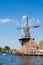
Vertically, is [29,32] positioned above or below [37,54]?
above

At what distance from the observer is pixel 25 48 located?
174125 millimetres

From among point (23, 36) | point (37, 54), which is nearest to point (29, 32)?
point (23, 36)

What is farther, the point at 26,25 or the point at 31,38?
the point at 26,25

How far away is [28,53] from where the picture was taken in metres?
174

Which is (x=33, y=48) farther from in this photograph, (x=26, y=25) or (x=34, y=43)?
(x=26, y=25)

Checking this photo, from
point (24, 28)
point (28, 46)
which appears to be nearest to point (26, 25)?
point (24, 28)

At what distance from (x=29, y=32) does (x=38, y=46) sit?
13738 mm

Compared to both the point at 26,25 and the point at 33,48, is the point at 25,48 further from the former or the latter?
the point at 26,25

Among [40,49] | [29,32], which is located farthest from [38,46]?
[29,32]

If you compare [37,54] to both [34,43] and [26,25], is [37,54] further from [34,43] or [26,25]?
[26,25]

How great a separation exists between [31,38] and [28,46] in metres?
6.16

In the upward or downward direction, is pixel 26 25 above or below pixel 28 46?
above

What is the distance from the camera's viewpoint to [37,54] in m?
175

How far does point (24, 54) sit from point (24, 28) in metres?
17.9
